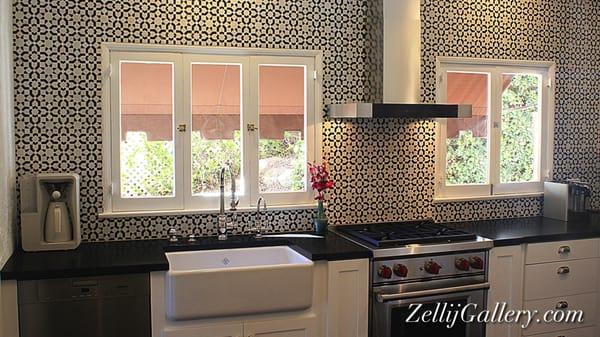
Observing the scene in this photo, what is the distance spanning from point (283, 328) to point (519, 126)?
7.70 feet

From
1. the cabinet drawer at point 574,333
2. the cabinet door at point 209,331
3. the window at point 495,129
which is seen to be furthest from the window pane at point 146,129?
the cabinet drawer at point 574,333

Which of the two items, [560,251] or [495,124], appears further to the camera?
[495,124]

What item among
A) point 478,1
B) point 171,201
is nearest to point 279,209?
point 171,201

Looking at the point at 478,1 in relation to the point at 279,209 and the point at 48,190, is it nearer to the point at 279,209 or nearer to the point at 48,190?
the point at 279,209

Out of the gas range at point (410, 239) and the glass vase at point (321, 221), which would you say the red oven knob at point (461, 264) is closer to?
the gas range at point (410, 239)

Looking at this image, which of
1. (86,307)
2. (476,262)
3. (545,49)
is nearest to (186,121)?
(86,307)

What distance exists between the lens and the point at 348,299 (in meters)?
3.21

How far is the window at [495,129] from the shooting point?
4.12 meters

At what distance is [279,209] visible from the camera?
12.2 feet

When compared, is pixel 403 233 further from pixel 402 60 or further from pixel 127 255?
pixel 127 255

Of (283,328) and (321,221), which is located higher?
(321,221)

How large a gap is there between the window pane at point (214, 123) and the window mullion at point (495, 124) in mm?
1798

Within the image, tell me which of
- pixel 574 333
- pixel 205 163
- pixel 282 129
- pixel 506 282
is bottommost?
pixel 574 333

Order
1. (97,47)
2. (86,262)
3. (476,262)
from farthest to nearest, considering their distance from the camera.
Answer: (476,262) → (97,47) → (86,262)
